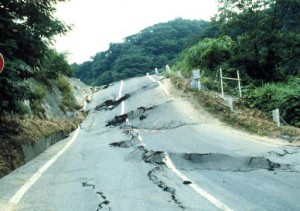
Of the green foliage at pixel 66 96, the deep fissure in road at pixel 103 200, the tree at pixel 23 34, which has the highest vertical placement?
the tree at pixel 23 34

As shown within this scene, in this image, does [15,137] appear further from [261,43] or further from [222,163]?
[261,43]

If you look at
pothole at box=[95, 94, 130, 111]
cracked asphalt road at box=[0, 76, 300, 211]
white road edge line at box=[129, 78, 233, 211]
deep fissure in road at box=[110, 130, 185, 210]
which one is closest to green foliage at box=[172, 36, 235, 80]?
pothole at box=[95, 94, 130, 111]

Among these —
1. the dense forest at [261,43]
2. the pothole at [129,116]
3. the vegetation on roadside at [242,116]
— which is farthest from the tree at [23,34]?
the dense forest at [261,43]

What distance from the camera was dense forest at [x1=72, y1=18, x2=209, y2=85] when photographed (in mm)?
71562

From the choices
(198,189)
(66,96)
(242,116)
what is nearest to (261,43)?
(242,116)

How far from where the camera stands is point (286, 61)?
27484 millimetres

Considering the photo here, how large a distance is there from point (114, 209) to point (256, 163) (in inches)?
187

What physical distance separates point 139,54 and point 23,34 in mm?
63821

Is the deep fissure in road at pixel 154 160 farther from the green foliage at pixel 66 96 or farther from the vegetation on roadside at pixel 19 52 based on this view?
the green foliage at pixel 66 96

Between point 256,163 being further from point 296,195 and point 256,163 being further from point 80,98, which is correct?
point 80,98

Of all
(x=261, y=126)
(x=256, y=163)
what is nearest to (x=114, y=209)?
(x=256, y=163)

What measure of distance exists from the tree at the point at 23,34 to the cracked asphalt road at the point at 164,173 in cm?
196

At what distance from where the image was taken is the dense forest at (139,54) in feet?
235

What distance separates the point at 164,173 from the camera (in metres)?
9.48
